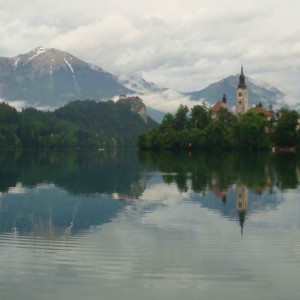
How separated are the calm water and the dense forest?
101m

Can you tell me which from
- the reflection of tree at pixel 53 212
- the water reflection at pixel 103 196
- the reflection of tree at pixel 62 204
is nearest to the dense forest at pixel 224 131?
the water reflection at pixel 103 196

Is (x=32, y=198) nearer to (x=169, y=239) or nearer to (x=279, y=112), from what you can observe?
(x=169, y=239)

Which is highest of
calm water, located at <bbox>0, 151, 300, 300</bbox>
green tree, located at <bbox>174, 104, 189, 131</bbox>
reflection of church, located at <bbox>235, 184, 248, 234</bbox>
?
green tree, located at <bbox>174, 104, 189, 131</bbox>

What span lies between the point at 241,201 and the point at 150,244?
14.4 m

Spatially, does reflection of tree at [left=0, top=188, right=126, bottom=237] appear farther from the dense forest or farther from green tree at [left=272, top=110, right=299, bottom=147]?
green tree at [left=272, top=110, right=299, bottom=147]

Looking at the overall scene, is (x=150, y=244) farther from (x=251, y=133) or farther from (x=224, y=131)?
(x=224, y=131)

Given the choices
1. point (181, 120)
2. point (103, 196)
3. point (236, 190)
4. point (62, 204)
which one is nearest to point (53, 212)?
point (62, 204)

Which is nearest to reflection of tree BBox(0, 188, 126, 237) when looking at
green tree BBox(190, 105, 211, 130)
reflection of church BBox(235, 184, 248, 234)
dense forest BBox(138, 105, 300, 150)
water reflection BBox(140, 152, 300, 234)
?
water reflection BBox(140, 152, 300, 234)

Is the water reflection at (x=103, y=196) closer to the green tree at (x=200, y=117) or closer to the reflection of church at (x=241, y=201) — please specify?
the reflection of church at (x=241, y=201)

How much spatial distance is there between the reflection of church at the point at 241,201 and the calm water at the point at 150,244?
2.6 inches

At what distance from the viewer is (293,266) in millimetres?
18047

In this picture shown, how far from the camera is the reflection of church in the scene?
2876cm

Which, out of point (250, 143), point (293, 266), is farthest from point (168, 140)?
point (293, 266)

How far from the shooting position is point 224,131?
144 metres
